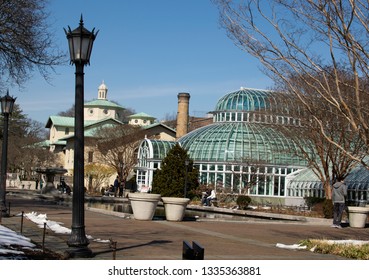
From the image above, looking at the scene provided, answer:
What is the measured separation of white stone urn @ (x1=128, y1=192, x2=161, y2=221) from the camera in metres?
20.1

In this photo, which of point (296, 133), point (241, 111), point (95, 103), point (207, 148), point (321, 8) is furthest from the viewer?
point (95, 103)

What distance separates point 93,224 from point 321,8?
9011mm

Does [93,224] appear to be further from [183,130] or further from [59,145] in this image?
[59,145]

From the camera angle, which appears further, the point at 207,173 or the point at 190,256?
the point at 207,173

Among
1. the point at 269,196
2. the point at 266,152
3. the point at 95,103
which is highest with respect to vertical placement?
the point at 95,103

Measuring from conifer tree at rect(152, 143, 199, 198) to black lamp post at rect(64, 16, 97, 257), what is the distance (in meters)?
31.1

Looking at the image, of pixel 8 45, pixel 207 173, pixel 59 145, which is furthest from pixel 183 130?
pixel 8 45

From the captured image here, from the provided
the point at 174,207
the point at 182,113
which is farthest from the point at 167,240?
the point at 182,113

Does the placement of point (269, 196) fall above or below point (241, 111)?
below

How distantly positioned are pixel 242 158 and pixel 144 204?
90.4ft

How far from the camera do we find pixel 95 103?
96.2 m

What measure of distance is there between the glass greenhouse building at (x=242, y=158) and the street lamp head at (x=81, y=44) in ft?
107

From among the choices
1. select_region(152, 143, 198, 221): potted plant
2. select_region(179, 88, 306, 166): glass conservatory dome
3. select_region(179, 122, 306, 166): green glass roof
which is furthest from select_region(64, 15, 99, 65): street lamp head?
select_region(179, 122, 306, 166): green glass roof

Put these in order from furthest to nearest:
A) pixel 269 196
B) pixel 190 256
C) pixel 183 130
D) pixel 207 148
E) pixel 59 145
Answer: pixel 59 145 < pixel 183 130 < pixel 207 148 < pixel 269 196 < pixel 190 256
